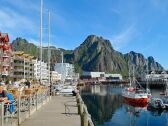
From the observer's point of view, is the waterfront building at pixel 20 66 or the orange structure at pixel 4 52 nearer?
the orange structure at pixel 4 52

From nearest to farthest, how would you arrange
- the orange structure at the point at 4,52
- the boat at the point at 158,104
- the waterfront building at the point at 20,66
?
the boat at the point at 158,104
the orange structure at the point at 4,52
the waterfront building at the point at 20,66

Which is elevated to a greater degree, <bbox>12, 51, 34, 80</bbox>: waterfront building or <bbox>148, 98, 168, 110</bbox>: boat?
<bbox>12, 51, 34, 80</bbox>: waterfront building

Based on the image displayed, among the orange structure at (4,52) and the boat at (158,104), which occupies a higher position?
the orange structure at (4,52)

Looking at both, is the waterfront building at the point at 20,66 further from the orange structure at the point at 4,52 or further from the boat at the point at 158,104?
the boat at the point at 158,104

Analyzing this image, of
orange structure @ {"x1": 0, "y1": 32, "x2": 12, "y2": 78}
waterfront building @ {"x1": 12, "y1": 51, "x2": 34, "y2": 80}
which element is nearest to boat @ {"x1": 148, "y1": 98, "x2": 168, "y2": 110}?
orange structure @ {"x1": 0, "y1": 32, "x2": 12, "y2": 78}

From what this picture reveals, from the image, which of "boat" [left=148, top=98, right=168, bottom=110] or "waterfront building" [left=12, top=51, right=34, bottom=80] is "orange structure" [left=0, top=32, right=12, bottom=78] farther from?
"boat" [left=148, top=98, right=168, bottom=110]

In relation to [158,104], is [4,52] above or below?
above

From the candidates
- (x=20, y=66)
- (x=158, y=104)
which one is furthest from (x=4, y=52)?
(x=158, y=104)

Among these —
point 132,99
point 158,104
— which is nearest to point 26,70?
point 132,99

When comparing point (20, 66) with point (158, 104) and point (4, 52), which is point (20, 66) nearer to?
point (4, 52)

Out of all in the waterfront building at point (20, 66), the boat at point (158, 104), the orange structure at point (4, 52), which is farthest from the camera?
the waterfront building at point (20, 66)

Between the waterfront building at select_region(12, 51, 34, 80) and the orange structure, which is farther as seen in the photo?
the waterfront building at select_region(12, 51, 34, 80)

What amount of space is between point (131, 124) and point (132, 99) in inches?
1307

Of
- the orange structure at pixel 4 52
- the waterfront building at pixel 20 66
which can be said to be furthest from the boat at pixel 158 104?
the waterfront building at pixel 20 66
